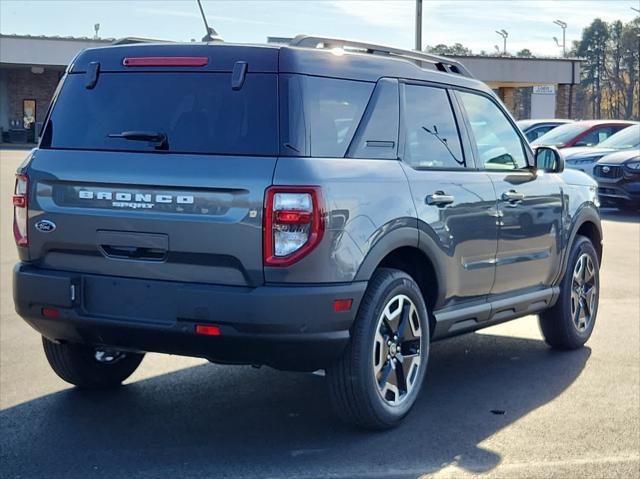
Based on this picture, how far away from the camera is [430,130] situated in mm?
5762

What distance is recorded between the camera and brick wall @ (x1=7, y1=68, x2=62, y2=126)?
50094mm

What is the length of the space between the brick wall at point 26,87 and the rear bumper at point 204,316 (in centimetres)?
4735

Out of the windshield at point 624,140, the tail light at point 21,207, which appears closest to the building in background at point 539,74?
the windshield at point 624,140

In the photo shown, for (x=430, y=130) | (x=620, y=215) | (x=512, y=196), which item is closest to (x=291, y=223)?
(x=430, y=130)

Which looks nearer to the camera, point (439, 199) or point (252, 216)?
point (252, 216)

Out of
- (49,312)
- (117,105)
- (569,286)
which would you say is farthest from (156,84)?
(569,286)

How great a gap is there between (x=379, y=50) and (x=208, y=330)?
1995mm

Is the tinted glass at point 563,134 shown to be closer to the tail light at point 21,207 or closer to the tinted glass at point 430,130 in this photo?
the tinted glass at point 430,130

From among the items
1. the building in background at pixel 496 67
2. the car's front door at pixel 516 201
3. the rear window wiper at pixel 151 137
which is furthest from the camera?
the building in background at pixel 496 67

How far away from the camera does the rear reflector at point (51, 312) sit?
16.3 ft

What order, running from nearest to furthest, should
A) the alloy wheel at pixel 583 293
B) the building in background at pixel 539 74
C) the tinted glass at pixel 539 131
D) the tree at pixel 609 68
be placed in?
1. the alloy wheel at pixel 583 293
2. the tinted glass at pixel 539 131
3. the building in background at pixel 539 74
4. the tree at pixel 609 68

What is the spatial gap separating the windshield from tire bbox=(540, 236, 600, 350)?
12.6 metres

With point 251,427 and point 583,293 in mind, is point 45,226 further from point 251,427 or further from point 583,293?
point 583,293

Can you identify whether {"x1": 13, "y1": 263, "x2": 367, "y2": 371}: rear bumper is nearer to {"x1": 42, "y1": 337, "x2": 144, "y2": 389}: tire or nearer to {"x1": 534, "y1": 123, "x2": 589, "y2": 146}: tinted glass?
{"x1": 42, "y1": 337, "x2": 144, "y2": 389}: tire
